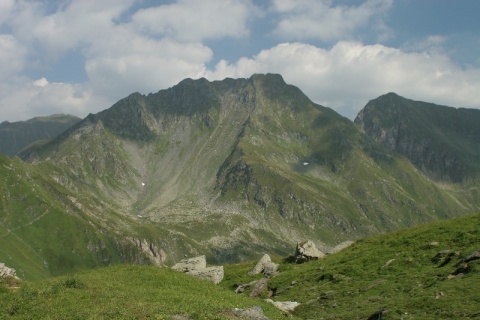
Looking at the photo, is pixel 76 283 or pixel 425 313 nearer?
pixel 425 313

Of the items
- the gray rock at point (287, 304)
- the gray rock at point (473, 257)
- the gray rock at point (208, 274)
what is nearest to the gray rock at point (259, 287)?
the gray rock at point (208, 274)

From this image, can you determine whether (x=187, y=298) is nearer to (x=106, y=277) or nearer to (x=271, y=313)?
(x=271, y=313)

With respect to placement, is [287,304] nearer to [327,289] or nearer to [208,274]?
[327,289]

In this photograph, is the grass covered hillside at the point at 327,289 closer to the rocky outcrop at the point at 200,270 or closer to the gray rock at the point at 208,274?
the gray rock at the point at 208,274

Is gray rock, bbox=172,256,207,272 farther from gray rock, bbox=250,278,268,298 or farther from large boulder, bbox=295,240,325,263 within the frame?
large boulder, bbox=295,240,325,263

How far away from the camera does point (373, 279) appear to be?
42.1m

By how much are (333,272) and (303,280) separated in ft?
11.6

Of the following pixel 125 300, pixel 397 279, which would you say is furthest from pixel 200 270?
pixel 125 300

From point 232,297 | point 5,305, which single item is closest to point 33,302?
point 5,305

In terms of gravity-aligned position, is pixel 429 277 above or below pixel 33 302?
below

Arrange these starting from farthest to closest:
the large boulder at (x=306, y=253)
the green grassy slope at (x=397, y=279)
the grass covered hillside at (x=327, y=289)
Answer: the large boulder at (x=306, y=253) → the green grassy slope at (x=397, y=279) → the grass covered hillside at (x=327, y=289)

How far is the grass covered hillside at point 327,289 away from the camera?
96.8 feet

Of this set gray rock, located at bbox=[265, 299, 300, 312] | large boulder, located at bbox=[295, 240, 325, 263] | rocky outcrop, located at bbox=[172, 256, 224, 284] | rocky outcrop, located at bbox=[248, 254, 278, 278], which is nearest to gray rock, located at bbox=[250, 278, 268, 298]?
rocky outcrop, located at bbox=[248, 254, 278, 278]

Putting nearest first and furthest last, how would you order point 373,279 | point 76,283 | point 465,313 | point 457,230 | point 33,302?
point 465,313
point 33,302
point 76,283
point 373,279
point 457,230
